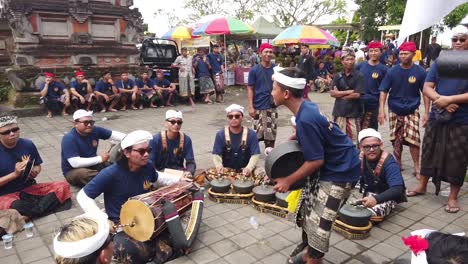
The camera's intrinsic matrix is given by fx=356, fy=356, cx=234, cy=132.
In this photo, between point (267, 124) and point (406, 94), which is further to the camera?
point (267, 124)

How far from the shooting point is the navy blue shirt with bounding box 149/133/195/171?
4858 millimetres

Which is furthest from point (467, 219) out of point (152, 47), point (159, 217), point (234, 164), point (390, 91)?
point (152, 47)

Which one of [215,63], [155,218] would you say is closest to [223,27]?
[215,63]

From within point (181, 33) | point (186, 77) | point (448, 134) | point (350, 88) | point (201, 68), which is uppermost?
point (181, 33)

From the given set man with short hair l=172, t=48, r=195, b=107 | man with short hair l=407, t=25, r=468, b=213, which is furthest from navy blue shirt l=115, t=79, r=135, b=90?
man with short hair l=407, t=25, r=468, b=213

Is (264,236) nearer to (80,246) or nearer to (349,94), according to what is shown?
(80,246)

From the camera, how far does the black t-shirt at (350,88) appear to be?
18.5 ft

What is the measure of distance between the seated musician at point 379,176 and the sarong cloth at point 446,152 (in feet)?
2.19

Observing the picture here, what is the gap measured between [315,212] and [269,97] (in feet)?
11.1

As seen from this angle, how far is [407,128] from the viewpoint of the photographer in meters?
5.39

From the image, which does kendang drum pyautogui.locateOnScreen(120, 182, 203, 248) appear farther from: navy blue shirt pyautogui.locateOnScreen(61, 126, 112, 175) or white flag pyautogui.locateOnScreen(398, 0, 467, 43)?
white flag pyautogui.locateOnScreen(398, 0, 467, 43)

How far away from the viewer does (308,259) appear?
9.84 ft

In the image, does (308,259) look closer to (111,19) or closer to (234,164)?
(234,164)

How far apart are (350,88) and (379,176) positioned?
74.2 inches
